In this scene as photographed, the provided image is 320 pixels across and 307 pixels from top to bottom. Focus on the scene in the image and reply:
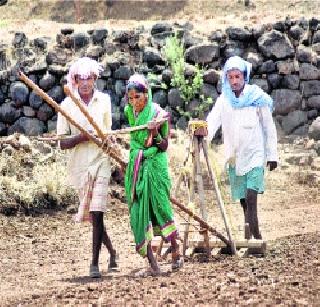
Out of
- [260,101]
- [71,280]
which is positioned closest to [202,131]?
[260,101]

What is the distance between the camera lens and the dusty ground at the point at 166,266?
6.05 m

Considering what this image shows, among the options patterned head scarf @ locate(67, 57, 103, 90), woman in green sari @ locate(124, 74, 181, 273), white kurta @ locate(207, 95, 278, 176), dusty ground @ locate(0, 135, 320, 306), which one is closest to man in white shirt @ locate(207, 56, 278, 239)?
white kurta @ locate(207, 95, 278, 176)

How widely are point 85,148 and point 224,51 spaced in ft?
25.3

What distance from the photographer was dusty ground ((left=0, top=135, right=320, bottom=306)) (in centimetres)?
605

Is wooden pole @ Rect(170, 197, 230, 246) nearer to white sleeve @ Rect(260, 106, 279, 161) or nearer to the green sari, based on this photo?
the green sari

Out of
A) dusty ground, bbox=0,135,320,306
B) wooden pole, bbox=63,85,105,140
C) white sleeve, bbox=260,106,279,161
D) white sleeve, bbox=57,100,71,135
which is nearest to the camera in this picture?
dusty ground, bbox=0,135,320,306

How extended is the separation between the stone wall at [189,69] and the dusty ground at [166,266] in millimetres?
2391

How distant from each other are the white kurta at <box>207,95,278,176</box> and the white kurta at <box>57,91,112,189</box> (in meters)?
1.09

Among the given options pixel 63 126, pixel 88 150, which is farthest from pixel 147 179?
pixel 63 126

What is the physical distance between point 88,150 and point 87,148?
0.02 metres

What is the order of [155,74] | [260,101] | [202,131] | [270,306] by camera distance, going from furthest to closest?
[155,74]
[260,101]
[202,131]
[270,306]

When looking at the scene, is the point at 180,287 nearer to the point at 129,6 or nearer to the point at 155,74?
the point at 155,74

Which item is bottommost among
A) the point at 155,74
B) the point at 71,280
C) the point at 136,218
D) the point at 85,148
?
the point at 71,280

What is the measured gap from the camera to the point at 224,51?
15.1 m
